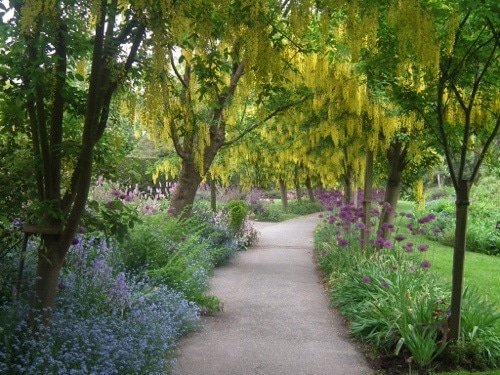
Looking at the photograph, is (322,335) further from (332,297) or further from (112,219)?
(112,219)

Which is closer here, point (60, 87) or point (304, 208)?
point (60, 87)

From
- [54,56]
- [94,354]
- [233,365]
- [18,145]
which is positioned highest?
[54,56]

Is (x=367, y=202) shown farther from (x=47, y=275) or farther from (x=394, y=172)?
(x=47, y=275)

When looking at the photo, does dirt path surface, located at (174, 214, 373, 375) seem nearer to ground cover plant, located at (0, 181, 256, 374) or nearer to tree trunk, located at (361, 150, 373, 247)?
ground cover plant, located at (0, 181, 256, 374)

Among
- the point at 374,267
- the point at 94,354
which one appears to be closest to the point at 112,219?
the point at 94,354

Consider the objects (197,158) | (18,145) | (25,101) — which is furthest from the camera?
(197,158)

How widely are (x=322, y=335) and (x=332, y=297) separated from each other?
177 centimetres

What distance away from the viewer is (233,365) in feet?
15.3

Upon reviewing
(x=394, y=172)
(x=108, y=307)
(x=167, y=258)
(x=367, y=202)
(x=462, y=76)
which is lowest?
(x=108, y=307)

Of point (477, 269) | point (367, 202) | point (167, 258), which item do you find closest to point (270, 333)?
point (167, 258)

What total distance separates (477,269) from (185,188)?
20.3 ft

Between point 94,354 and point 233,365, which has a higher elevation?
point 94,354

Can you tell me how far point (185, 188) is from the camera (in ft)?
31.2

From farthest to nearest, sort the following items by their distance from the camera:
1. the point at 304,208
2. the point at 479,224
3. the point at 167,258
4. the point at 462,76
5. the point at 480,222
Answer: the point at 304,208, the point at 480,222, the point at 479,224, the point at 167,258, the point at 462,76
